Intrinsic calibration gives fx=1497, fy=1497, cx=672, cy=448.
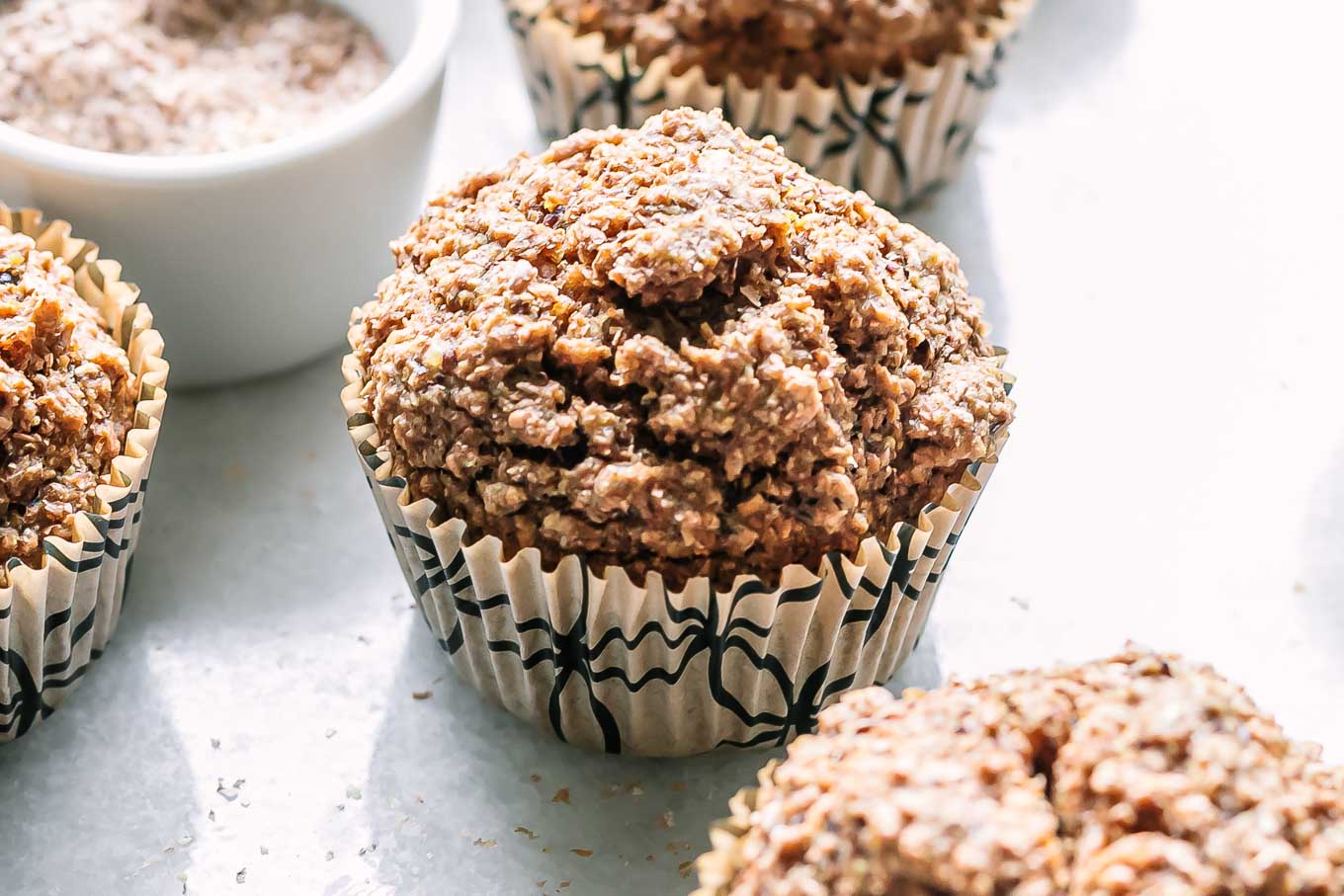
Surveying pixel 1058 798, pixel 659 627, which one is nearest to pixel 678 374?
pixel 659 627

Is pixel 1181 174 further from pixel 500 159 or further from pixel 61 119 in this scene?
A: pixel 61 119

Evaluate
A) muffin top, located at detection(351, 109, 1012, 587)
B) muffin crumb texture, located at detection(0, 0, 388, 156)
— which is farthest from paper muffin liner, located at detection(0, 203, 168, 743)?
muffin top, located at detection(351, 109, 1012, 587)

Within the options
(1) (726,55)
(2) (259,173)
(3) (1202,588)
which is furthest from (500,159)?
(3) (1202,588)

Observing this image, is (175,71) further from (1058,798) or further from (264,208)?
(1058,798)

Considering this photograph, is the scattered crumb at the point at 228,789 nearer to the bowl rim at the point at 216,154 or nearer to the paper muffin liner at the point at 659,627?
the paper muffin liner at the point at 659,627

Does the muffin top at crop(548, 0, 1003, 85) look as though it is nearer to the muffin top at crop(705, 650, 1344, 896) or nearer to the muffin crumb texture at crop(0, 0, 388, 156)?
the muffin crumb texture at crop(0, 0, 388, 156)

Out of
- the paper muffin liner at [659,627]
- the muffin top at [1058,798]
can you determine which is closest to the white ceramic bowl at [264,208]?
the paper muffin liner at [659,627]
